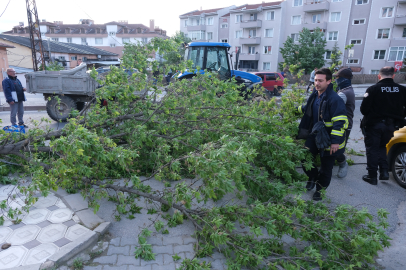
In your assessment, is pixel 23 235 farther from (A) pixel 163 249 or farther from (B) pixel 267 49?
(B) pixel 267 49

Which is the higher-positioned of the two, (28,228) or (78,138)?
(78,138)

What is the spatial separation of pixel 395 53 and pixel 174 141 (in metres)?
40.6

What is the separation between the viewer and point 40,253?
2998 millimetres

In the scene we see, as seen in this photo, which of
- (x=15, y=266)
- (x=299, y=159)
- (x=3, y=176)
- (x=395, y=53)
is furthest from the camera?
(x=395, y=53)

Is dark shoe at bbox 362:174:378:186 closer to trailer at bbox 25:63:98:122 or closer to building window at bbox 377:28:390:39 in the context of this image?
trailer at bbox 25:63:98:122

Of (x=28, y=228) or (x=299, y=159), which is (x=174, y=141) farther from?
(x=28, y=228)

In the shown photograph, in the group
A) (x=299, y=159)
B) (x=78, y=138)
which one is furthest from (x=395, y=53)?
(x=78, y=138)

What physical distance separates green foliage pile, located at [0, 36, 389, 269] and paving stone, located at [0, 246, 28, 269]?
22.5 inches

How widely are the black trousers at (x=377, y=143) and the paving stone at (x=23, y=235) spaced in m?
5.33

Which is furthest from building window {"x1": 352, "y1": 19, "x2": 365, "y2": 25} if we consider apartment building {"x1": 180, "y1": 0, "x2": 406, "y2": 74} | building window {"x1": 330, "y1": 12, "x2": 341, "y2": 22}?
building window {"x1": 330, "y1": 12, "x2": 341, "y2": 22}

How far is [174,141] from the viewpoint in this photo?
4266 millimetres

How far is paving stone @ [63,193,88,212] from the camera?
3.96 metres

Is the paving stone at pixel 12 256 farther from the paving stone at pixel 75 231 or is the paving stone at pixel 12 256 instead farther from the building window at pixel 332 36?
the building window at pixel 332 36

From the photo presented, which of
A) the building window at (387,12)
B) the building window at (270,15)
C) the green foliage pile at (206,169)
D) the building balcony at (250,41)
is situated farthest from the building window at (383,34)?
the green foliage pile at (206,169)
